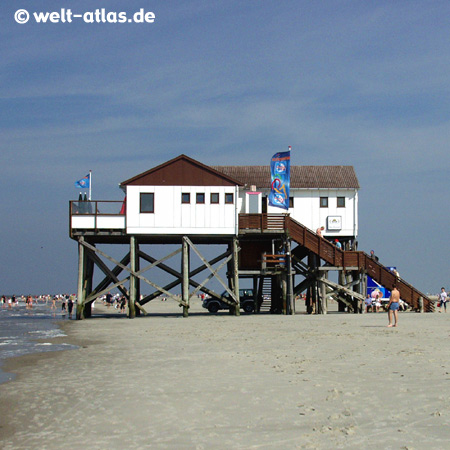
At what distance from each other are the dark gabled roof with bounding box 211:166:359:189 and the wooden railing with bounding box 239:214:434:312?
12.1 ft

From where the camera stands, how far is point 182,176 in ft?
133

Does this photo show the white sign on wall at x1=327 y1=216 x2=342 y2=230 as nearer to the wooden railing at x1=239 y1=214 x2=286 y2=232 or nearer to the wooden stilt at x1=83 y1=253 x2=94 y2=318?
the wooden railing at x1=239 y1=214 x2=286 y2=232

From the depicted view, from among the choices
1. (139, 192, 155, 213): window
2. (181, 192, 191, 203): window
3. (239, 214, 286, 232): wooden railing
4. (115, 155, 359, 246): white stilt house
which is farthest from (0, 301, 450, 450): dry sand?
(239, 214, 286, 232): wooden railing

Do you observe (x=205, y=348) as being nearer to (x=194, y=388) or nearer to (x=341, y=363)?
(x=341, y=363)

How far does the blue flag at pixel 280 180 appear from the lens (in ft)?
131

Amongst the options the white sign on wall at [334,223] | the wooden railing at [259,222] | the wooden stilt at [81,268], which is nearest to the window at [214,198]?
the wooden railing at [259,222]

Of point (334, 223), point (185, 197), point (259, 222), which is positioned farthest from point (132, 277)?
point (334, 223)

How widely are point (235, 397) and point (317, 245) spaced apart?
1177 inches

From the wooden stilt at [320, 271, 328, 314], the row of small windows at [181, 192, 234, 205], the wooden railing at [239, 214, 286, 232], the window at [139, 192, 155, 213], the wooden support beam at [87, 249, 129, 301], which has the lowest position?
the wooden stilt at [320, 271, 328, 314]

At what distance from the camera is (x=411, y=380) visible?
12977 mm

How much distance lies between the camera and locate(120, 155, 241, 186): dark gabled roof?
40531 millimetres

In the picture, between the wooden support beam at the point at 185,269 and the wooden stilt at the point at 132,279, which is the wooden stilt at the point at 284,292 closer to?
the wooden support beam at the point at 185,269

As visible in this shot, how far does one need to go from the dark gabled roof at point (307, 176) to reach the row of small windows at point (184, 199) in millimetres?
3810

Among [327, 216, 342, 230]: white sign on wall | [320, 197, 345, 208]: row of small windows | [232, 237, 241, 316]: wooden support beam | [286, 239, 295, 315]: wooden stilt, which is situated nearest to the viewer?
[232, 237, 241, 316]: wooden support beam
